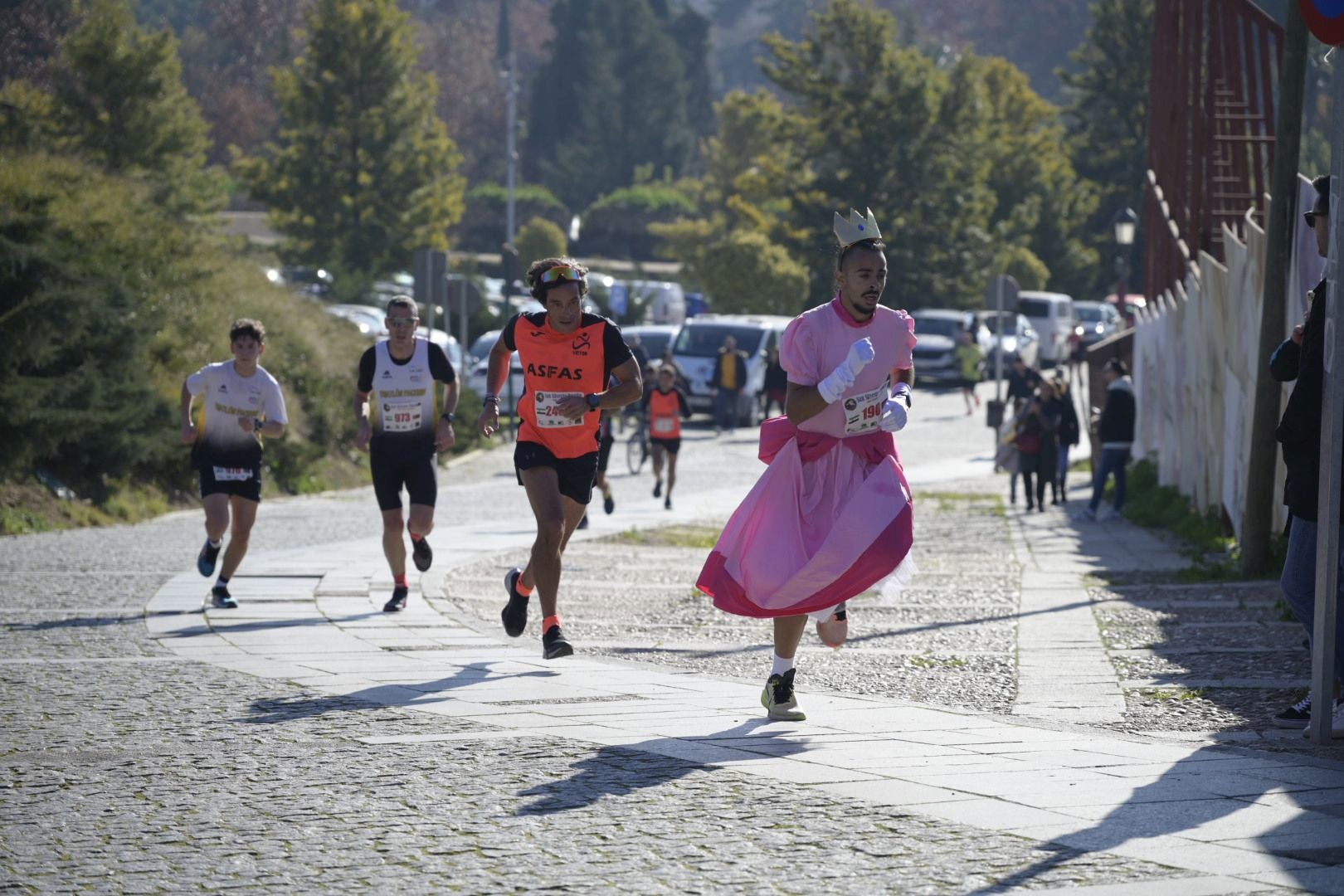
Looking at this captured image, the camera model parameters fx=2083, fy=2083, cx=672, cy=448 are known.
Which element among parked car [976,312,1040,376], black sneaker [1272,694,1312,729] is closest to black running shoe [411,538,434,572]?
black sneaker [1272,694,1312,729]

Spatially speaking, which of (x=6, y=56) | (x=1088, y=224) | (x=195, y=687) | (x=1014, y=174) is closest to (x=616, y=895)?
(x=195, y=687)

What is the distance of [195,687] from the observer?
26.3 feet

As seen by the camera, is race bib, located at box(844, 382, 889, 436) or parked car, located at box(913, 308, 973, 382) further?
parked car, located at box(913, 308, 973, 382)

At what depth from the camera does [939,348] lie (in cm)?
4756

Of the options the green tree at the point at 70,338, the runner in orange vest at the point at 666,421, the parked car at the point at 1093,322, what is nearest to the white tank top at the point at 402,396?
the green tree at the point at 70,338

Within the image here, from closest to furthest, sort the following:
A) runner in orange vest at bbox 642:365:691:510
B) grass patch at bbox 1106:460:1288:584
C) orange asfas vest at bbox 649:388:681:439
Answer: grass patch at bbox 1106:460:1288:584 < runner in orange vest at bbox 642:365:691:510 < orange asfas vest at bbox 649:388:681:439

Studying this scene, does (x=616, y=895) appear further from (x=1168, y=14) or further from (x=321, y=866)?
(x=1168, y=14)

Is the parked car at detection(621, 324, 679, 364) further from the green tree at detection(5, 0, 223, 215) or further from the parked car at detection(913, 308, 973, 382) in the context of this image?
the parked car at detection(913, 308, 973, 382)

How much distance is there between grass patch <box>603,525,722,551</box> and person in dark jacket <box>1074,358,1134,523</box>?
15.2ft

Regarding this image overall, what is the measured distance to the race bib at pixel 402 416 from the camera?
1084 cm

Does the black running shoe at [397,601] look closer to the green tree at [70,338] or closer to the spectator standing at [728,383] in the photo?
the green tree at [70,338]

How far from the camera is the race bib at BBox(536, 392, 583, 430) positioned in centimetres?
877

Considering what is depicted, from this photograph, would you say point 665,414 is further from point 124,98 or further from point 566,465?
point 124,98

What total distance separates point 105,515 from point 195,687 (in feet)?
32.8
